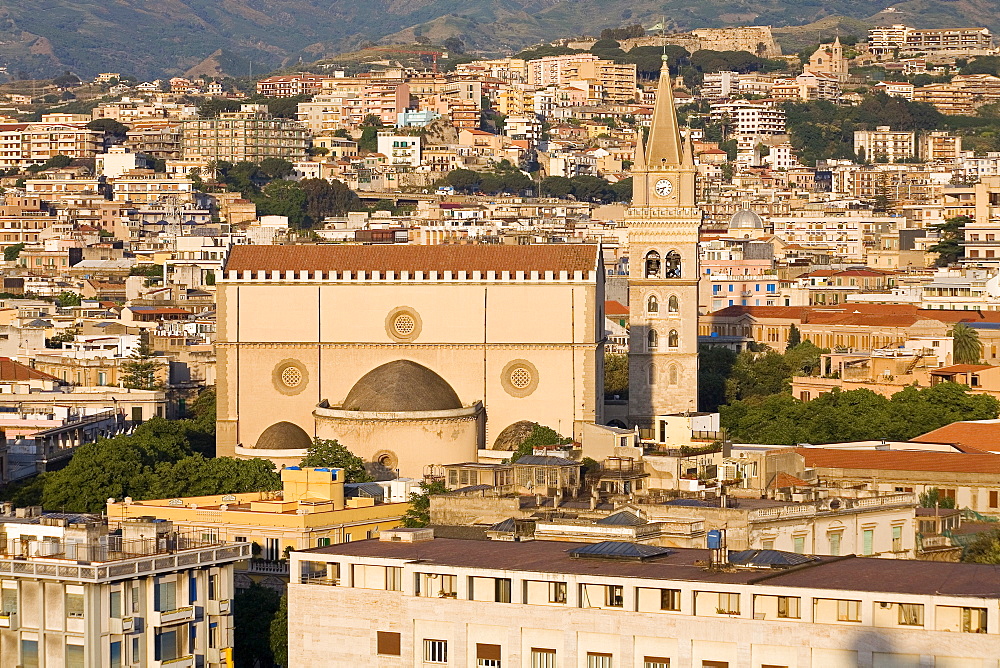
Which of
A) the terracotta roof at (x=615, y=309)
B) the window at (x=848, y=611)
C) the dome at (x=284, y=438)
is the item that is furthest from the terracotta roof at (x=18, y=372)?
the window at (x=848, y=611)

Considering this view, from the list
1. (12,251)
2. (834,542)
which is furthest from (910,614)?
(12,251)

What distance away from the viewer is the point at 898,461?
59.1 metres

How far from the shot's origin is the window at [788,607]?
1331 inches

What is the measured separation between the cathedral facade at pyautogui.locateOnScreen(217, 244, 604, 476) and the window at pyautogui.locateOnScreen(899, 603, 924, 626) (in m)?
38.3

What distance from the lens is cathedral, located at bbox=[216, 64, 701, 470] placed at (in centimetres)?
7138

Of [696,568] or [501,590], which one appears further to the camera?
[696,568]

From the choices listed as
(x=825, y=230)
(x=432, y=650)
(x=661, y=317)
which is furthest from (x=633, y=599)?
(x=825, y=230)

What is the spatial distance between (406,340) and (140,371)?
23.0 metres

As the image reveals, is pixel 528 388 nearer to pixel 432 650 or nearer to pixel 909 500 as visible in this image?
pixel 909 500

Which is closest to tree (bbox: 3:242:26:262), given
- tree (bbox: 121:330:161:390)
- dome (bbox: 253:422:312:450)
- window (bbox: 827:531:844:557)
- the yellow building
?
tree (bbox: 121:330:161:390)

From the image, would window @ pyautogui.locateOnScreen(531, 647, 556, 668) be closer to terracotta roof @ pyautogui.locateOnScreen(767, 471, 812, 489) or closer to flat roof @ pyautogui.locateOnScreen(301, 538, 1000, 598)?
flat roof @ pyautogui.locateOnScreen(301, 538, 1000, 598)

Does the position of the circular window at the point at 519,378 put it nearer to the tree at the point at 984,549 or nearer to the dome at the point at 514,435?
the dome at the point at 514,435

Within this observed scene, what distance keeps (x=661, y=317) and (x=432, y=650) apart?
141 ft

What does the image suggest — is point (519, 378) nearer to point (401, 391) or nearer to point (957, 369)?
point (401, 391)
